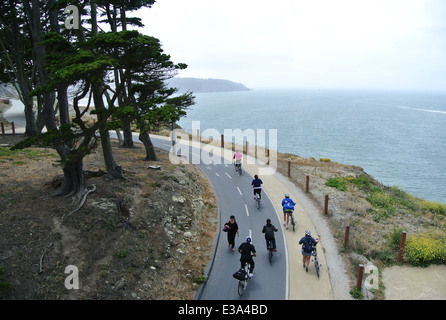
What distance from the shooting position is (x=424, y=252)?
1265 cm

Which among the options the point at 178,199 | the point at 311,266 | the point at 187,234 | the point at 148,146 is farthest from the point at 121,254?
the point at 148,146

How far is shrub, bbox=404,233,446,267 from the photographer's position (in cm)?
1255

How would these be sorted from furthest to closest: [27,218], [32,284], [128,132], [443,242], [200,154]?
[200,154] → [128,132] → [443,242] → [27,218] → [32,284]

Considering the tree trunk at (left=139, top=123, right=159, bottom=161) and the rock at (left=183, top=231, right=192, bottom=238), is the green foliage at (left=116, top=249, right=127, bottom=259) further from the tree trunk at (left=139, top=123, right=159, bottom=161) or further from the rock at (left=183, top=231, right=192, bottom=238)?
the tree trunk at (left=139, top=123, right=159, bottom=161)

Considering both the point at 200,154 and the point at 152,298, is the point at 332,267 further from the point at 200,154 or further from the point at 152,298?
the point at 200,154

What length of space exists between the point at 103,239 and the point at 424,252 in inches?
481

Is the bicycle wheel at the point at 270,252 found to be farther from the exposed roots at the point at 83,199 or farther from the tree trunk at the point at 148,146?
the tree trunk at the point at 148,146

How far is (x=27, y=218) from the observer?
11.4m

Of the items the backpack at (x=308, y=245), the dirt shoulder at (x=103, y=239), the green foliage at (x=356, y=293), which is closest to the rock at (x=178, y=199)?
the dirt shoulder at (x=103, y=239)

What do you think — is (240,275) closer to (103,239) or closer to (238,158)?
(103,239)

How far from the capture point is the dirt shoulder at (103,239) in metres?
9.50

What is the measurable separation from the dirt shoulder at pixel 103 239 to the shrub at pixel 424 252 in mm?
8048
